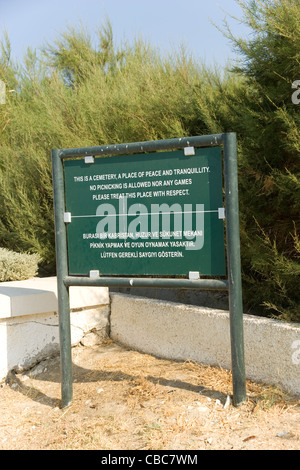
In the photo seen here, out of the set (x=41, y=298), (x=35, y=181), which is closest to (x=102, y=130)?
(x=35, y=181)

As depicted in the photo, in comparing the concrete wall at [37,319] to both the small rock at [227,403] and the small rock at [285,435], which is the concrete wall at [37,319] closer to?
the small rock at [227,403]

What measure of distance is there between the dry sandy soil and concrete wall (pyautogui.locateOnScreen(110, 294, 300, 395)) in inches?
4.9

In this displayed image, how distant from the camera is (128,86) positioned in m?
6.66

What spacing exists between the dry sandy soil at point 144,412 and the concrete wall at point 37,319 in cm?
22

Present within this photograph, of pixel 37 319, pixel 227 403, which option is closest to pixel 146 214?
pixel 227 403

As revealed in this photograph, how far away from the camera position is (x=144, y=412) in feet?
12.0

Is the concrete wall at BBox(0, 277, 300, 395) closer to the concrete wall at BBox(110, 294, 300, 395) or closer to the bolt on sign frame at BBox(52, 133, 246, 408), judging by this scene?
the concrete wall at BBox(110, 294, 300, 395)

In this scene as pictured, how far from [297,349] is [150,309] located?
154 centimetres

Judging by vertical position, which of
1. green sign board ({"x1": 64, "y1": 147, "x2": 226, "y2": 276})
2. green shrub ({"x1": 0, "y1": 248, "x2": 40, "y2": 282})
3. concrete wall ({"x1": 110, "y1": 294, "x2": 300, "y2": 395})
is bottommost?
concrete wall ({"x1": 110, "y1": 294, "x2": 300, "y2": 395})

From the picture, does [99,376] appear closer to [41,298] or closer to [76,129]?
[41,298]

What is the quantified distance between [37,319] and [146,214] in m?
1.80

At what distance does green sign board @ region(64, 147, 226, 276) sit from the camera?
361cm

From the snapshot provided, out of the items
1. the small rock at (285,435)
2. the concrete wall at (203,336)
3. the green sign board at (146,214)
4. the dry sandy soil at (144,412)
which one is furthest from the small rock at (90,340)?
the small rock at (285,435)

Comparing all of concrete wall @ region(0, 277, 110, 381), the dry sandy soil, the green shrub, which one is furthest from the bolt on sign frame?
the green shrub
